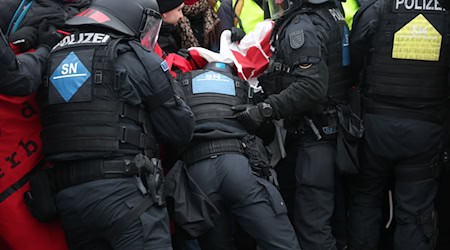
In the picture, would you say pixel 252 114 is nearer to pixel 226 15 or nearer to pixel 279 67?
pixel 279 67

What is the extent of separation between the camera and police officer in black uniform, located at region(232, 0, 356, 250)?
3.82 metres

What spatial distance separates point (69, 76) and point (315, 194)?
187 centimetres

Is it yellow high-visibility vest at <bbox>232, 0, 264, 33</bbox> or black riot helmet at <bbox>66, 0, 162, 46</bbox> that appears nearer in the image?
black riot helmet at <bbox>66, 0, 162, 46</bbox>

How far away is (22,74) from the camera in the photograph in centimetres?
293

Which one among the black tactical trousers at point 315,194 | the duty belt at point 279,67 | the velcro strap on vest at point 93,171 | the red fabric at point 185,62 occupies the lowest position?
the black tactical trousers at point 315,194

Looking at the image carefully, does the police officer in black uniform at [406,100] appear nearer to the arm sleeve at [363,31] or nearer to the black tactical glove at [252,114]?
the arm sleeve at [363,31]

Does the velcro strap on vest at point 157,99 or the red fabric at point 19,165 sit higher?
the velcro strap on vest at point 157,99

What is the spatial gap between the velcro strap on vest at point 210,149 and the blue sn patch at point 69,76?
0.93 meters

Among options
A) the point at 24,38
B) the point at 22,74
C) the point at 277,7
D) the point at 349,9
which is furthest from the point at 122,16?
the point at 349,9

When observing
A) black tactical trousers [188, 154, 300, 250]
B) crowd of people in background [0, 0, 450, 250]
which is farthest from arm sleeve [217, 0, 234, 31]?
black tactical trousers [188, 154, 300, 250]

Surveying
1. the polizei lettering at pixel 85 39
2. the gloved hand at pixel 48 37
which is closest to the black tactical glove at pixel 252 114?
the polizei lettering at pixel 85 39

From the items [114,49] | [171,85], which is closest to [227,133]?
[171,85]

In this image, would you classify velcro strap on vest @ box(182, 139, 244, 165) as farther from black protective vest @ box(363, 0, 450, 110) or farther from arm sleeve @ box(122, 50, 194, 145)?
black protective vest @ box(363, 0, 450, 110)

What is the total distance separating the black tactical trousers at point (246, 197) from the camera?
3.53m
